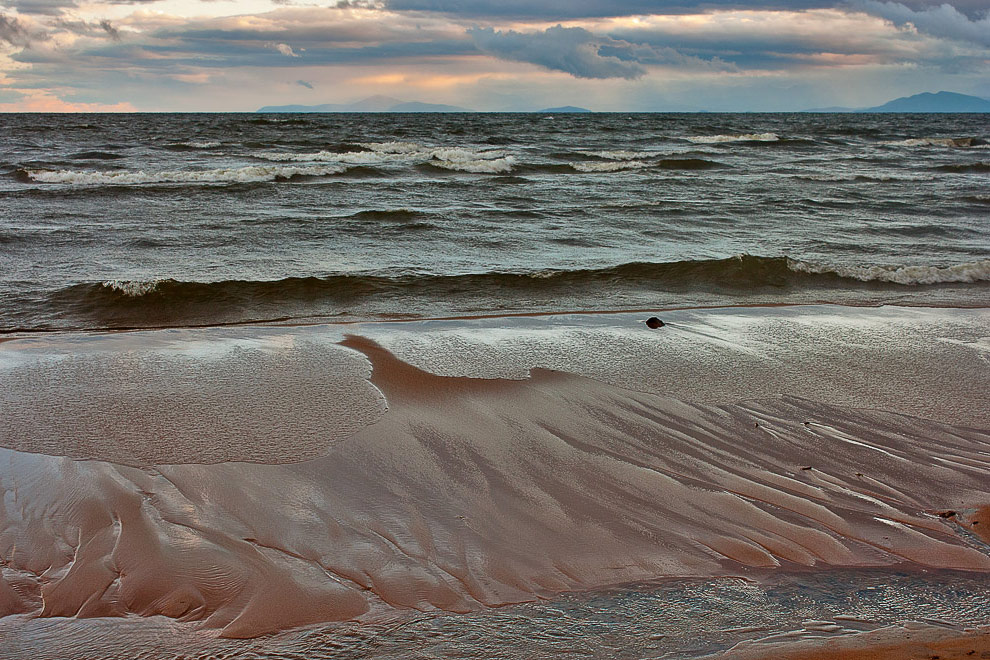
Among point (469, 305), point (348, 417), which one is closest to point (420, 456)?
→ point (348, 417)

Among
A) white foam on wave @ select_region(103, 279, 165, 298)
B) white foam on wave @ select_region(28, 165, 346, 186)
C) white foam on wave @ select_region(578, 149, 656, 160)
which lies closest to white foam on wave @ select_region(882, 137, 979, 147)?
white foam on wave @ select_region(578, 149, 656, 160)

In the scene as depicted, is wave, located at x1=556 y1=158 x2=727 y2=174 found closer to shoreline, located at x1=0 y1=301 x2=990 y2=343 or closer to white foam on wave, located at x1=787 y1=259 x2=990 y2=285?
white foam on wave, located at x1=787 y1=259 x2=990 y2=285

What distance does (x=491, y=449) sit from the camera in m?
4.14

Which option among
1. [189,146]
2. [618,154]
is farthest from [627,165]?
[189,146]

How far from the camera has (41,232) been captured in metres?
11.5

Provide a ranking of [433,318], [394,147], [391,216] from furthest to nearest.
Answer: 1. [394,147]
2. [391,216]
3. [433,318]

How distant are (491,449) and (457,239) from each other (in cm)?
771

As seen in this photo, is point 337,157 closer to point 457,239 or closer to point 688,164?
point 688,164

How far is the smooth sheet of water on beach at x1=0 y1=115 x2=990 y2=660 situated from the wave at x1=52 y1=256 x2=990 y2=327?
0.05 m

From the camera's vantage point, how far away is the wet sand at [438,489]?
9.45 ft

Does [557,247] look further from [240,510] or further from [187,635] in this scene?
[187,635]

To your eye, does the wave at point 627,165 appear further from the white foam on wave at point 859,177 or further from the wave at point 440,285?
the wave at point 440,285

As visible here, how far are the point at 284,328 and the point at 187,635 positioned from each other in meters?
4.57

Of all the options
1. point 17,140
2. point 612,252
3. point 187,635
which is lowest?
point 187,635
